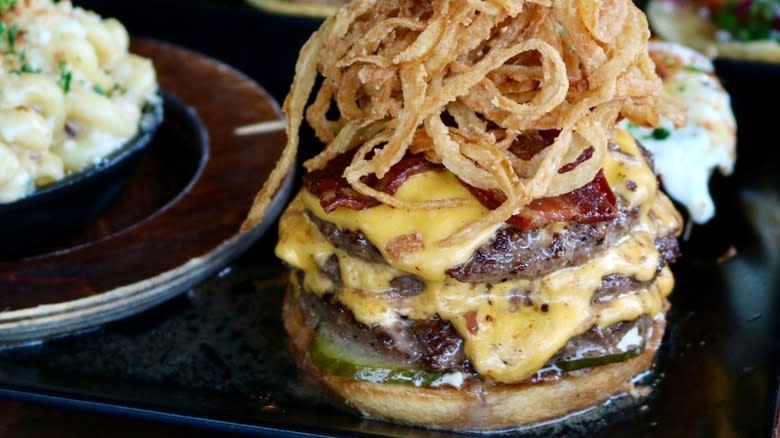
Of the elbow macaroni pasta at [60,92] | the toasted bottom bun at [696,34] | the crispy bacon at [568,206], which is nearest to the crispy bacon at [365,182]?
the crispy bacon at [568,206]

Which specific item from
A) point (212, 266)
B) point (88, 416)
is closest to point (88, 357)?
point (88, 416)

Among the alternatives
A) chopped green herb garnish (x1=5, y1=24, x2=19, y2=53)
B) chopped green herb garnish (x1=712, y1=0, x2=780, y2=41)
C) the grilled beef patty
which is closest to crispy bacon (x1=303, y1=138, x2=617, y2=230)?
the grilled beef patty

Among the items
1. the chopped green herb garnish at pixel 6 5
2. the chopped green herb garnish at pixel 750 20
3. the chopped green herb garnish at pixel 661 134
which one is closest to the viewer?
the chopped green herb garnish at pixel 6 5

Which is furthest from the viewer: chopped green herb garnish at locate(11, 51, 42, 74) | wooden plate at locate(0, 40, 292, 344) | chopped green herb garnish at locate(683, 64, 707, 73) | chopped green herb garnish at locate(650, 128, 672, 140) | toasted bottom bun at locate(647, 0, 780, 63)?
toasted bottom bun at locate(647, 0, 780, 63)

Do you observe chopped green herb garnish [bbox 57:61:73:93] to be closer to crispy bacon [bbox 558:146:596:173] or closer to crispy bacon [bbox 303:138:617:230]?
crispy bacon [bbox 303:138:617:230]

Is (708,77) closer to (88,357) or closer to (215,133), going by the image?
(215,133)

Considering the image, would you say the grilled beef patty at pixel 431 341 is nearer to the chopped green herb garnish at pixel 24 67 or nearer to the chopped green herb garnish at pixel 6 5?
the chopped green herb garnish at pixel 24 67
